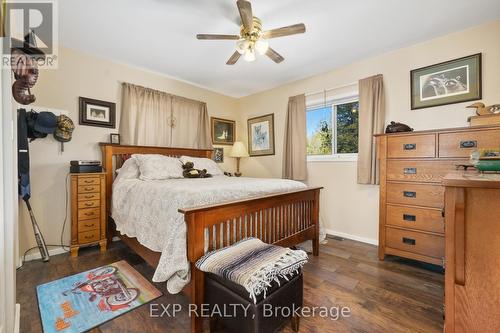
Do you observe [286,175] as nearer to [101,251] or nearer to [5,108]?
[101,251]

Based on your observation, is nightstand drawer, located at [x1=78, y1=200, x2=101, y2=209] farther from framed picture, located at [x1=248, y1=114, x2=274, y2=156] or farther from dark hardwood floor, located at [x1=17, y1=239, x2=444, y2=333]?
framed picture, located at [x1=248, y1=114, x2=274, y2=156]

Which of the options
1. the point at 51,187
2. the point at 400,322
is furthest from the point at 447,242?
the point at 51,187

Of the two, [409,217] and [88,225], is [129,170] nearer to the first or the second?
[88,225]

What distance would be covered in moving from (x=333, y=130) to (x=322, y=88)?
0.67m

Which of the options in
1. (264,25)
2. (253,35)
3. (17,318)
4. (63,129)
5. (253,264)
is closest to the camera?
(253,264)

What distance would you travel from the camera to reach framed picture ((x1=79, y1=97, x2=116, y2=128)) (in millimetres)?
2768

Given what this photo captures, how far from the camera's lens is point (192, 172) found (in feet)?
9.57

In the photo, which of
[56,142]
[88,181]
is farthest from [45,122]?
[88,181]

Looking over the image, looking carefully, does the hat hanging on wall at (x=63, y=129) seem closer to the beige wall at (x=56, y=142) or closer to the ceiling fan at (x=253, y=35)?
the beige wall at (x=56, y=142)

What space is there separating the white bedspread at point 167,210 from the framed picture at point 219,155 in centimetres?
191

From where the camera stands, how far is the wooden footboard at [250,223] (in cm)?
140

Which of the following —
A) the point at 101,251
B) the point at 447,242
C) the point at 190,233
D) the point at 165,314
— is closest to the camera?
the point at 447,242

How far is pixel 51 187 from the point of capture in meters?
2.57

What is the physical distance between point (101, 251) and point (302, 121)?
3294mm
